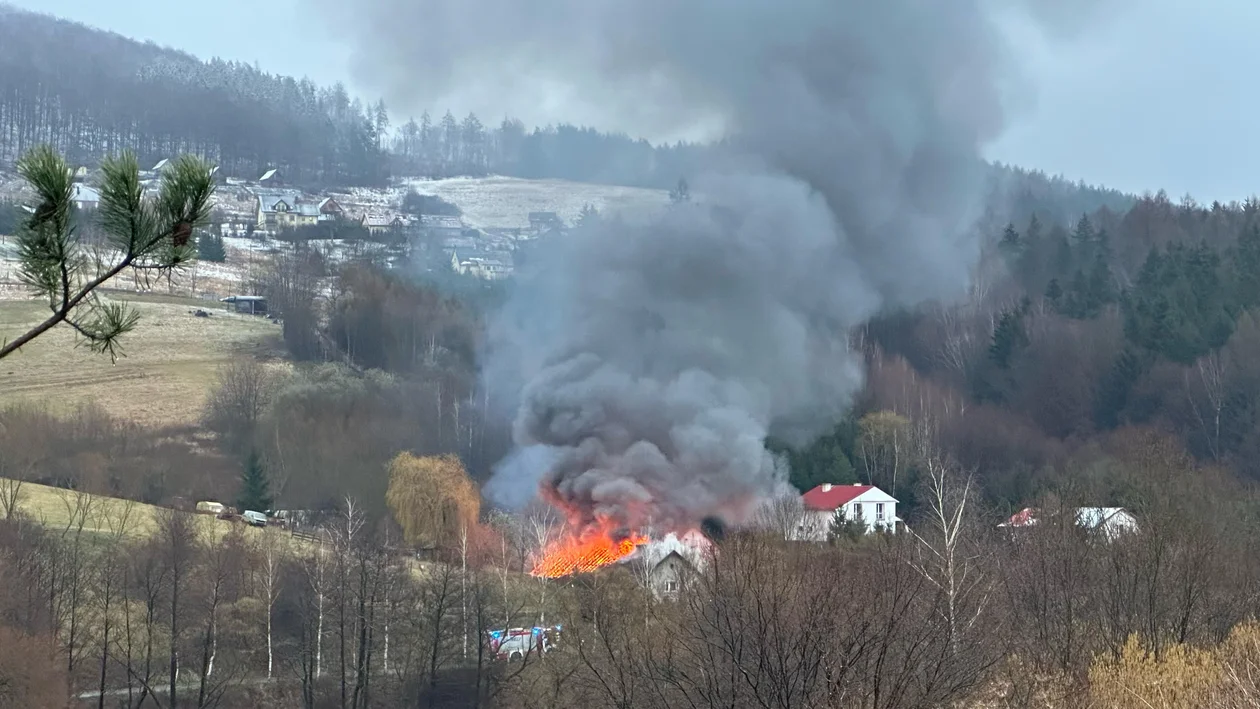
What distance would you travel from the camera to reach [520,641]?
44781 millimetres

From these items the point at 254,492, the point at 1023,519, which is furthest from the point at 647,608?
the point at 254,492

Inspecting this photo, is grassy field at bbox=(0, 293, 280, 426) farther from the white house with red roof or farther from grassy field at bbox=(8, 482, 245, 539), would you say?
the white house with red roof

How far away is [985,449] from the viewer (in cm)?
7356

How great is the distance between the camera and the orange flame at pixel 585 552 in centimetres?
4775

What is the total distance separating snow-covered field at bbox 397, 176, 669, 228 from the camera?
103m

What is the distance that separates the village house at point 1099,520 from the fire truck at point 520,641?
54.2 feet

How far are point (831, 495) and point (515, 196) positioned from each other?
231ft

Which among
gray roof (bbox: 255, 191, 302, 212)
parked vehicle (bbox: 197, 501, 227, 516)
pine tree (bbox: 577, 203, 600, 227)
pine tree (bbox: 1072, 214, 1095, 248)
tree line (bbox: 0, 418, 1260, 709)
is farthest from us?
gray roof (bbox: 255, 191, 302, 212)

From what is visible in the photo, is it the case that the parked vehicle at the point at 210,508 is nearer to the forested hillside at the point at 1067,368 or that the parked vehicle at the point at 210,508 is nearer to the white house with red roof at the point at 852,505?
the white house with red roof at the point at 852,505

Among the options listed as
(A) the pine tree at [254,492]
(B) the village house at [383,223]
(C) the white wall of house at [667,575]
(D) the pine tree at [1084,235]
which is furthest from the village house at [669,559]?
(B) the village house at [383,223]

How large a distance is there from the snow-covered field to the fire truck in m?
49.8

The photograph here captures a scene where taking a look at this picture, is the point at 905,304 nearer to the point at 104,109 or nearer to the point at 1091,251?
the point at 1091,251

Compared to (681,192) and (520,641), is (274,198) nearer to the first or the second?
(681,192)

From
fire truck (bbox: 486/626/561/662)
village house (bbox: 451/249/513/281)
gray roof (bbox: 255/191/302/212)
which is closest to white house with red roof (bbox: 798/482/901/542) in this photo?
fire truck (bbox: 486/626/561/662)
